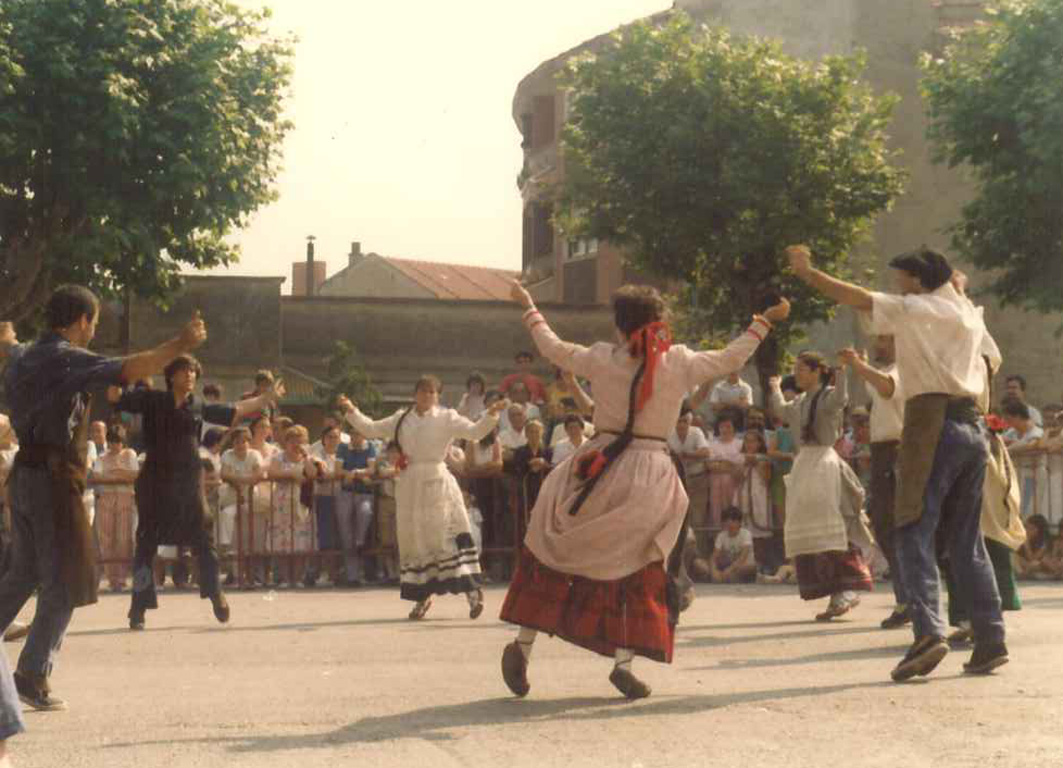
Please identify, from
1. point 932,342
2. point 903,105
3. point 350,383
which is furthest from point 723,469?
point 350,383

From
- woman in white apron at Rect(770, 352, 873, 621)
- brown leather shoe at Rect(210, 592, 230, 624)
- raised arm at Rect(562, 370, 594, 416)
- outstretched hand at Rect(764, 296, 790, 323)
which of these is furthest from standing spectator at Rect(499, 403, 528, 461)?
outstretched hand at Rect(764, 296, 790, 323)

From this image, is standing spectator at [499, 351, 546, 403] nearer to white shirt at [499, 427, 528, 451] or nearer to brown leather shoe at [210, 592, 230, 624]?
white shirt at [499, 427, 528, 451]

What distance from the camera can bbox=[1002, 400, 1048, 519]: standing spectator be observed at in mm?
20938

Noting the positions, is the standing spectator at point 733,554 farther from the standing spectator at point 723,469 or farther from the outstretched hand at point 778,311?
the outstretched hand at point 778,311

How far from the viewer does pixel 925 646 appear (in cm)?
988

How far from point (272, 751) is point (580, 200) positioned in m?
34.3

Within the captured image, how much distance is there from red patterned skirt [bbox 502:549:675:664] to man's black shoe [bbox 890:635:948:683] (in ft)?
3.87

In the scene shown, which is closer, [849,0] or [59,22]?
[59,22]

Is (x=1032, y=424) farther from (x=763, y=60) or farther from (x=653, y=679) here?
(x=763, y=60)

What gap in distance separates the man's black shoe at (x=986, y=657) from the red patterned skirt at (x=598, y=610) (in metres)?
1.68

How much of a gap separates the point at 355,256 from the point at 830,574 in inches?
3105

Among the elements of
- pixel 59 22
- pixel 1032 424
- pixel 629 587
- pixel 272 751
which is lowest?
pixel 272 751

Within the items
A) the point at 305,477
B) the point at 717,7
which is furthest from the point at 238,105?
the point at 717,7

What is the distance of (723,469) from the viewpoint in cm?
2198
